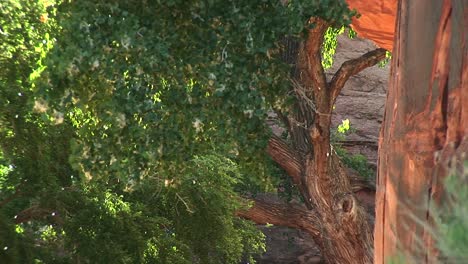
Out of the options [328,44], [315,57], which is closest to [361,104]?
[328,44]

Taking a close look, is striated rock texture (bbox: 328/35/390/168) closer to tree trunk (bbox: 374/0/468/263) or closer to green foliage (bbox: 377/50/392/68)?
green foliage (bbox: 377/50/392/68)

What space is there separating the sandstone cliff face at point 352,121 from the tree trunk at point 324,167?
6.63 meters

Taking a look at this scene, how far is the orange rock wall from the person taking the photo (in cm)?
827

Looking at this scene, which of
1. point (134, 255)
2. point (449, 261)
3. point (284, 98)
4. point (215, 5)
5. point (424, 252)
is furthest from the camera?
point (134, 255)

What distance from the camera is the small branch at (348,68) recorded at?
492 inches

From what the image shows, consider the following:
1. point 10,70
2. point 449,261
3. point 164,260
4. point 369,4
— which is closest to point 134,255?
point 164,260

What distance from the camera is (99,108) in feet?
26.3

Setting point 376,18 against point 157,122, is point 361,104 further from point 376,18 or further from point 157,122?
point 157,122

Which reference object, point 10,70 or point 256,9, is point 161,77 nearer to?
point 256,9

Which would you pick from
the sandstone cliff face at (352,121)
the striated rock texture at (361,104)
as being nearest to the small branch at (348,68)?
the sandstone cliff face at (352,121)

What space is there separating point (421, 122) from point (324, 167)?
725 centimetres

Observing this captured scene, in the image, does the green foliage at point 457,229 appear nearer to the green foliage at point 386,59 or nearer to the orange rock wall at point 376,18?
the orange rock wall at point 376,18

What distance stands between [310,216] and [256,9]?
7.53 m

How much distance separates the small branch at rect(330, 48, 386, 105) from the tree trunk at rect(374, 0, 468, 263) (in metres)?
6.55
